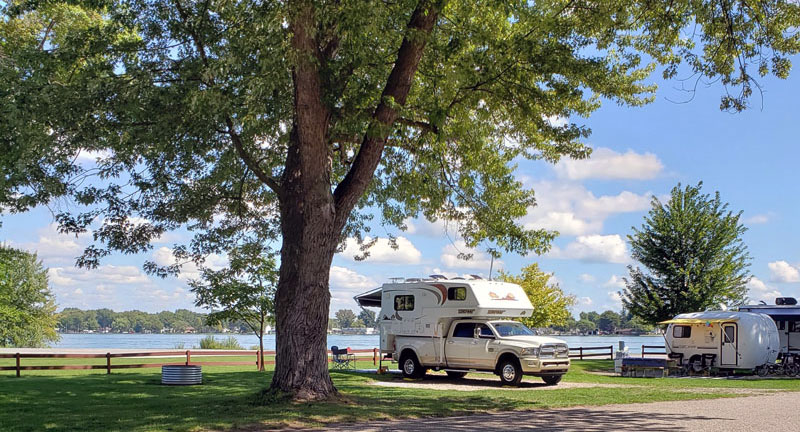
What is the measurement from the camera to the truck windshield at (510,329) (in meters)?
21.3

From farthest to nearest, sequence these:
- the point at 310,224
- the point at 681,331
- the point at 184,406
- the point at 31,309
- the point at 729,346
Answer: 1. the point at 31,309
2. the point at 681,331
3. the point at 729,346
4. the point at 310,224
5. the point at 184,406

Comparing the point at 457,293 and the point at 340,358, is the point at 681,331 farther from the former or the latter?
the point at 340,358

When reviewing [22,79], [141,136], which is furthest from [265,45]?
[22,79]

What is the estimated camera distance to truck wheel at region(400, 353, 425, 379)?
22.7m

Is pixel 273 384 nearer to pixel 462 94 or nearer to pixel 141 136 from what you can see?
pixel 141 136

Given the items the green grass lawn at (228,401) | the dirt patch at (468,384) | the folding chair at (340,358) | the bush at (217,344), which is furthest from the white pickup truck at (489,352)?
the bush at (217,344)

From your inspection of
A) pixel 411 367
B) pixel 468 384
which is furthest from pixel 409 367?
pixel 468 384

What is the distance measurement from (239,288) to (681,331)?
56.2 ft

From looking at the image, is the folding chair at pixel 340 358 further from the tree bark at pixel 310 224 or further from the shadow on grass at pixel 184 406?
the tree bark at pixel 310 224

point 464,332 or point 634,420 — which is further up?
point 464,332

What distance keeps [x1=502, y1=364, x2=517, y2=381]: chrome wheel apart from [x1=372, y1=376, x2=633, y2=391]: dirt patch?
0.89 ft

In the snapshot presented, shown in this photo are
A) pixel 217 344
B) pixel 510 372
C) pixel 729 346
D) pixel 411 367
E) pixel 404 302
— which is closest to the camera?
pixel 510 372

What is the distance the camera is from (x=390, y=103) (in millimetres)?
13453

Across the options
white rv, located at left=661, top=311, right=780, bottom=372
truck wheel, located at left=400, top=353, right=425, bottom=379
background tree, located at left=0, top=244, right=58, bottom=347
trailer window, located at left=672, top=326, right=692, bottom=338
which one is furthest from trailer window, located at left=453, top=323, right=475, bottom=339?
background tree, located at left=0, top=244, right=58, bottom=347
